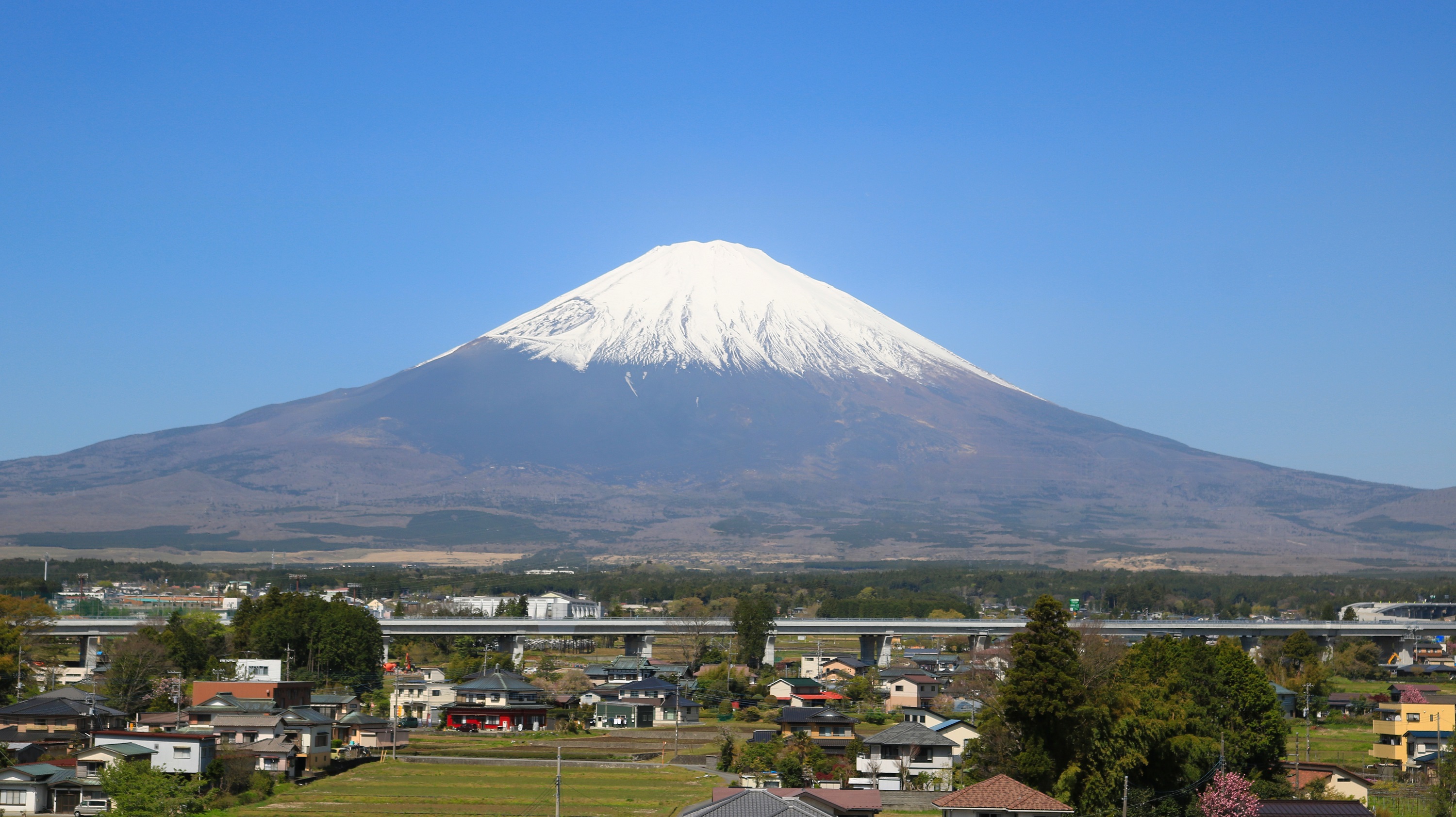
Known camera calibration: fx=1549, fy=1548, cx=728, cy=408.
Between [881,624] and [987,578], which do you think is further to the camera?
[987,578]

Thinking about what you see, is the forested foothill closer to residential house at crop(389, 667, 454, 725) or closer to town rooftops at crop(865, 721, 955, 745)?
residential house at crop(389, 667, 454, 725)

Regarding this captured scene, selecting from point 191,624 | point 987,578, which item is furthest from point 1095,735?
point 987,578

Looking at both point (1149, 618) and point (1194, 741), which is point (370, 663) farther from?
point (1149, 618)

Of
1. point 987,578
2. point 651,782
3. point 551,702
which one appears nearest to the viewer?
point 651,782

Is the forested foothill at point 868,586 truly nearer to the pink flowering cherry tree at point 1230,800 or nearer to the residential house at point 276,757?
the residential house at point 276,757

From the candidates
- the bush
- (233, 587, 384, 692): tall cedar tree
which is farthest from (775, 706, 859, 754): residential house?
(233, 587, 384, 692): tall cedar tree

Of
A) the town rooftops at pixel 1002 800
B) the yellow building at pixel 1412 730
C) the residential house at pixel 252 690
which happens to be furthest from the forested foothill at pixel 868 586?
the town rooftops at pixel 1002 800

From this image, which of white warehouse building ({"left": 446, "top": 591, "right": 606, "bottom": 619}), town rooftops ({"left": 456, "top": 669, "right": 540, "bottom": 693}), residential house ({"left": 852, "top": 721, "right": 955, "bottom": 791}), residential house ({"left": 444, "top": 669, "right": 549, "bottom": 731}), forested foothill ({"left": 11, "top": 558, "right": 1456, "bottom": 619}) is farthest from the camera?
forested foothill ({"left": 11, "top": 558, "right": 1456, "bottom": 619})
